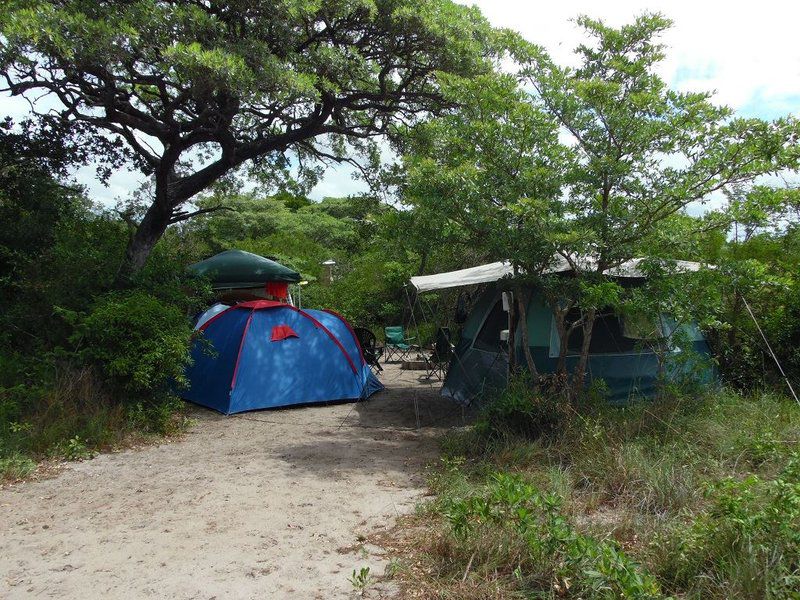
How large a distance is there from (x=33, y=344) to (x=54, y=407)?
149 centimetres

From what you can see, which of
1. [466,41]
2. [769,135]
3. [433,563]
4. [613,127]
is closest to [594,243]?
[613,127]

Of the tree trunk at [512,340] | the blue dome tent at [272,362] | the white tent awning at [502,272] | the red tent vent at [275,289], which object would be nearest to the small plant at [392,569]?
the white tent awning at [502,272]

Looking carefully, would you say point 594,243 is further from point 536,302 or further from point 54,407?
point 54,407

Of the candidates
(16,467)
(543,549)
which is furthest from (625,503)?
(16,467)

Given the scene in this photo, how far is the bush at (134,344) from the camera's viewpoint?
6965 mm

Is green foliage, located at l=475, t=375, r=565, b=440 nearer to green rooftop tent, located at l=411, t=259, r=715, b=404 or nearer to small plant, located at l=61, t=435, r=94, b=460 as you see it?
green rooftop tent, located at l=411, t=259, r=715, b=404

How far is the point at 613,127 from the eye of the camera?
5801 mm

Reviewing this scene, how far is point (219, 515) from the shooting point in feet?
15.2

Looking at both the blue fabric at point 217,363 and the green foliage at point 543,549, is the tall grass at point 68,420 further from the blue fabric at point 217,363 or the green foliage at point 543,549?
the green foliage at point 543,549

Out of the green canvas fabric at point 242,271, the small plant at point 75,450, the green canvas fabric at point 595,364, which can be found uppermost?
the green canvas fabric at point 242,271

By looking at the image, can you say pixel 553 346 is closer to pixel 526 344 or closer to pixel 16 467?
pixel 526 344

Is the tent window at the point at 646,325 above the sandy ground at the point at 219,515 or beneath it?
above

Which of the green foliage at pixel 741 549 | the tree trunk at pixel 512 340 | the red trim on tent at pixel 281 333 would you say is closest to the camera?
the green foliage at pixel 741 549

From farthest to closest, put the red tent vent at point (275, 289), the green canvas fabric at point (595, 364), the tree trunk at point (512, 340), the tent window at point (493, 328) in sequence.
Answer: the red tent vent at point (275, 289) → the tent window at point (493, 328) → the tree trunk at point (512, 340) → the green canvas fabric at point (595, 364)
